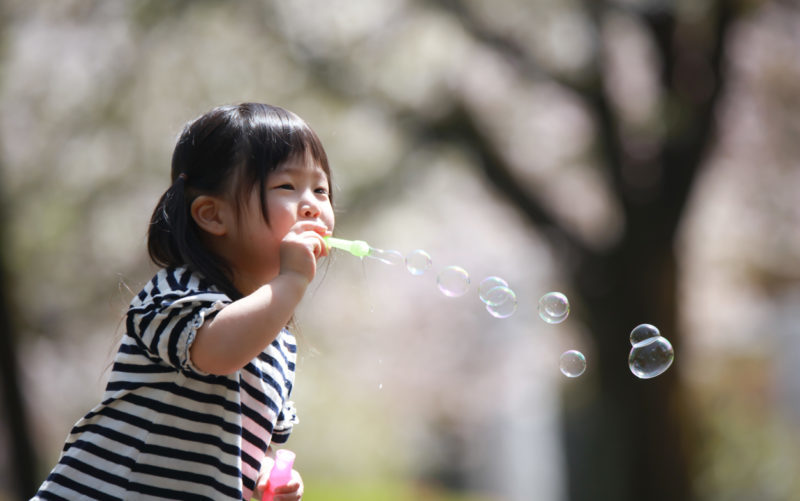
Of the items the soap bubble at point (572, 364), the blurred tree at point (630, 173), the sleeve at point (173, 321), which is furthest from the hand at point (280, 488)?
the blurred tree at point (630, 173)

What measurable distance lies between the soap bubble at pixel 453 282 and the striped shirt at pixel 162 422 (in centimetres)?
76

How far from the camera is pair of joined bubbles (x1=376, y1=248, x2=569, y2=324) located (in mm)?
2148

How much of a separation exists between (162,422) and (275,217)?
39 cm

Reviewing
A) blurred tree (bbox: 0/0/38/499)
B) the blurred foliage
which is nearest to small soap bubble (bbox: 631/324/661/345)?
the blurred foliage

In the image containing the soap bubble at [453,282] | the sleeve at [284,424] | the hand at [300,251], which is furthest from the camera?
the soap bubble at [453,282]

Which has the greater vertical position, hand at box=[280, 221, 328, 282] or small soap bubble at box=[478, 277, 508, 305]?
hand at box=[280, 221, 328, 282]

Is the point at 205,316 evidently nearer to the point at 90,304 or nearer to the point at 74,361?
A: the point at 90,304

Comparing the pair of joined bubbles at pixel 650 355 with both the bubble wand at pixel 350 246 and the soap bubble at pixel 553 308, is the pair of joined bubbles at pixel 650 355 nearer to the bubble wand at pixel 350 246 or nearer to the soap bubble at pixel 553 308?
the soap bubble at pixel 553 308

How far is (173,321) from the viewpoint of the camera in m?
1.48

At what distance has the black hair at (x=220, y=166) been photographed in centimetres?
163

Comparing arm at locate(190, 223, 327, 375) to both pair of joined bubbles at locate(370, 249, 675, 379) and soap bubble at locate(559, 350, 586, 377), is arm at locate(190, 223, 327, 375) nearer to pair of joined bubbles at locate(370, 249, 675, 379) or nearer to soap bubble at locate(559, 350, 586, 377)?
pair of joined bubbles at locate(370, 249, 675, 379)

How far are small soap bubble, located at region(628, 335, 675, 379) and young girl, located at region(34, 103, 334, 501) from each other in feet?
3.44

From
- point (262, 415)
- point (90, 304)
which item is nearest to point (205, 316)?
point (262, 415)

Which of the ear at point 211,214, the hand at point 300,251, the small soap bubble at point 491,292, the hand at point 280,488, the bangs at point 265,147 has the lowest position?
the hand at point 280,488
